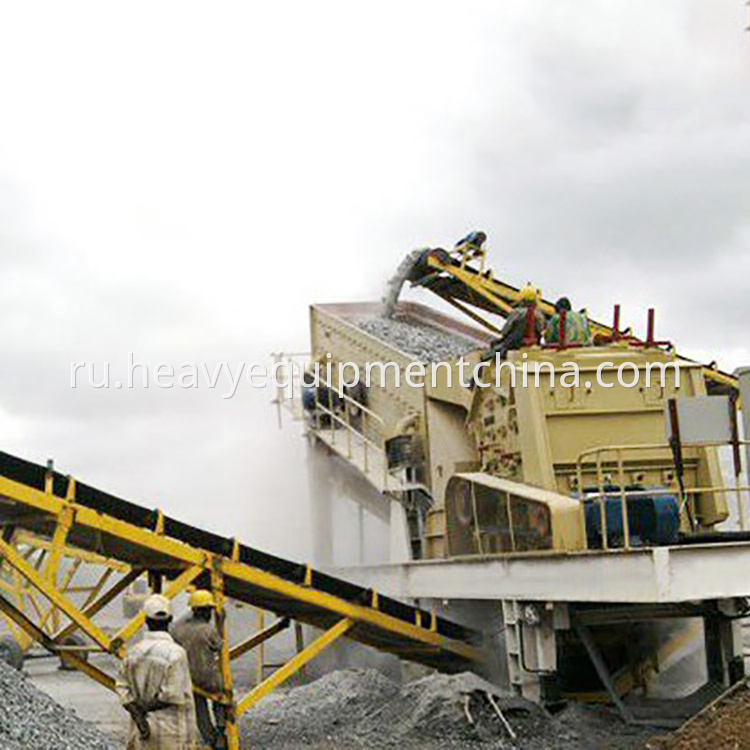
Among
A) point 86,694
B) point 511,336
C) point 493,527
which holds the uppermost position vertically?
point 511,336

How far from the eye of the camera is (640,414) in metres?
10.5

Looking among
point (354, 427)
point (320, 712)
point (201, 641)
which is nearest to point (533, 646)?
point (320, 712)

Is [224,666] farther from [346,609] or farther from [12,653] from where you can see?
[12,653]

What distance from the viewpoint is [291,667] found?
1005 centimetres

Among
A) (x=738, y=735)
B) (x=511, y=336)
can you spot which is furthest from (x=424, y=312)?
(x=738, y=735)

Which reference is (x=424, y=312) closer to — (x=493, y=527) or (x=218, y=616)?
(x=493, y=527)

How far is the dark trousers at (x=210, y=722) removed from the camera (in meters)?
8.66

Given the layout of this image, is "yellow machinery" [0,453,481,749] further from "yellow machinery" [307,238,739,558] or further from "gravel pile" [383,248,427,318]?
"gravel pile" [383,248,427,318]

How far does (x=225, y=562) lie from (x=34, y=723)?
2635 mm

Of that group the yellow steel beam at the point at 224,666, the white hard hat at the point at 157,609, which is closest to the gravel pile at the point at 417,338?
the yellow steel beam at the point at 224,666

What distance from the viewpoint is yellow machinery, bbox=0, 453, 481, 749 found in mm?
8547

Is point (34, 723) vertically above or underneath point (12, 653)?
underneath

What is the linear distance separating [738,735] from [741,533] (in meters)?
1.79

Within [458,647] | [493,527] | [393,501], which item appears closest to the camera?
[493,527]
